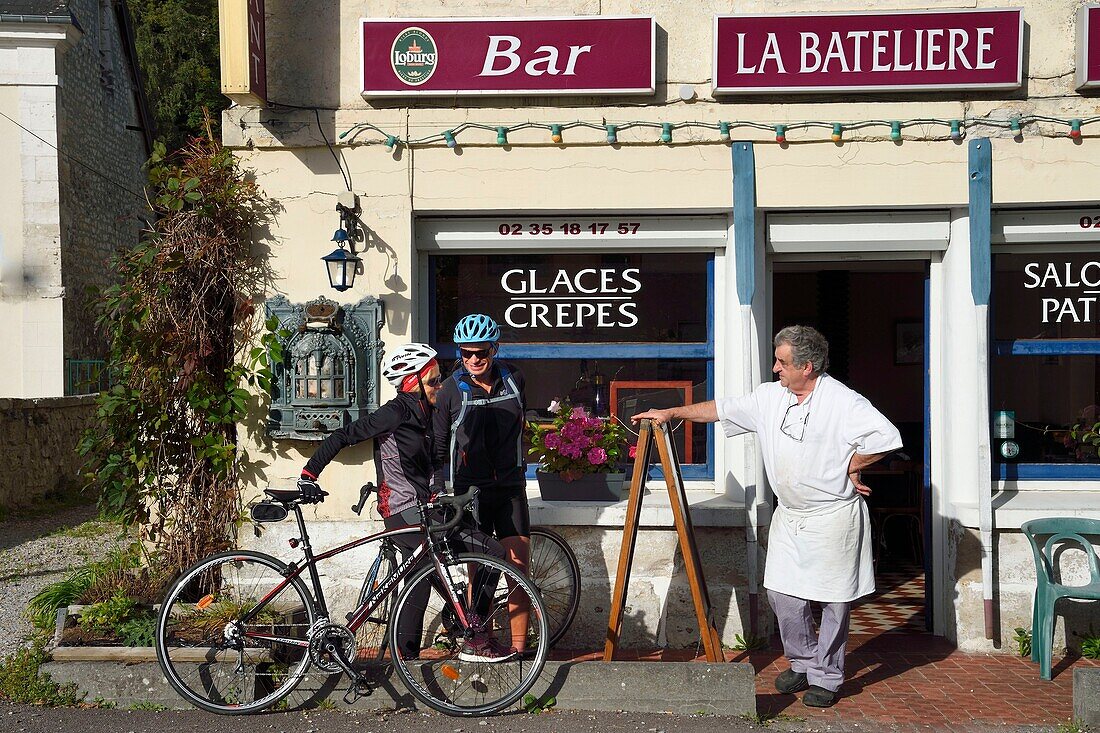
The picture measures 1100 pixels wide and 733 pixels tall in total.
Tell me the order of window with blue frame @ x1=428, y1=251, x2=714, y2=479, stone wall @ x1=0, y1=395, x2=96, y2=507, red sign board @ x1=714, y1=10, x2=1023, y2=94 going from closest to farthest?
red sign board @ x1=714, y1=10, x2=1023, y2=94
window with blue frame @ x1=428, y1=251, x2=714, y2=479
stone wall @ x1=0, y1=395, x2=96, y2=507

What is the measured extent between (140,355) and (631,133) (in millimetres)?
3414

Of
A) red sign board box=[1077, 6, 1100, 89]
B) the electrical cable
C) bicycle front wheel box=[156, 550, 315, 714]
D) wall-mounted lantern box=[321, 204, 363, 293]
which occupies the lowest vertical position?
bicycle front wheel box=[156, 550, 315, 714]

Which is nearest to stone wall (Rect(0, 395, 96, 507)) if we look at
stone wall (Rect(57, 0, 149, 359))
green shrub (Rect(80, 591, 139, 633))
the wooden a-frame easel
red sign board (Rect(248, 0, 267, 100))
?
stone wall (Rect(57, 0, 149, 359))

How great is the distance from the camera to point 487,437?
19.0 ft

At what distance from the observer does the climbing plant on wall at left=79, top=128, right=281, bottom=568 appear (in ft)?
22.4

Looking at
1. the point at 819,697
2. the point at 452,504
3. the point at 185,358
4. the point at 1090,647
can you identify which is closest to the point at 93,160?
the point at 185,358

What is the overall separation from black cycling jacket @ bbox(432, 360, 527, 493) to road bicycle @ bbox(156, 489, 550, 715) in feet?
0.92

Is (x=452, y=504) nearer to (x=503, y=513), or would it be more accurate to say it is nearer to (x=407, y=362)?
(x=503, y=513)

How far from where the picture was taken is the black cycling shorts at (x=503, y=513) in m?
5.90

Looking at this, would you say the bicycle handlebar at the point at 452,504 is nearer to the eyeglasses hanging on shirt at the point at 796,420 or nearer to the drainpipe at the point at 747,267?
the eyeglasses hanging on shirt at the point at 796,420

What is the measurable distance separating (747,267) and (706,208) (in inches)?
18.9

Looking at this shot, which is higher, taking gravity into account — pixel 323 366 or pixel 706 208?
pixel 706 208

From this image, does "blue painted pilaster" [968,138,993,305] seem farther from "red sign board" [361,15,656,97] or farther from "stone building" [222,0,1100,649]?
"red sign board" [361,15,656,97]

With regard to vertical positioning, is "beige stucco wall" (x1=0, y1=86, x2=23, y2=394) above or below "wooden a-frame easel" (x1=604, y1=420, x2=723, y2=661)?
above
